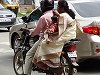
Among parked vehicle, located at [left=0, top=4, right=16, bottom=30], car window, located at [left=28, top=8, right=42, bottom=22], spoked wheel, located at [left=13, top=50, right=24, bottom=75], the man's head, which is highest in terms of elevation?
the man's head

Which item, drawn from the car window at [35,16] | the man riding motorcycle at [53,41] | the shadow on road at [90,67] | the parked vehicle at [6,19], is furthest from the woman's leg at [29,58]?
the parked vehicle at [6,19]

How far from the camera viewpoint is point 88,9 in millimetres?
9000

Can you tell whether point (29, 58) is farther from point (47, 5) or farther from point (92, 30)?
point (92, 30)

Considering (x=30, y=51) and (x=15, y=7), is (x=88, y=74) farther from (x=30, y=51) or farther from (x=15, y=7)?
(x=15, y=7)

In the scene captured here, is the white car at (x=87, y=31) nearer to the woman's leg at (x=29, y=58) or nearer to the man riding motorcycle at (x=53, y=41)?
the man riding motorcycle at (x=53, y=41)

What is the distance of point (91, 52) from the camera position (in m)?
8.19

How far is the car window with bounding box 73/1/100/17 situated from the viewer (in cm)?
881

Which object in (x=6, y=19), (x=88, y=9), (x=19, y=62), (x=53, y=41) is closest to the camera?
(x=53, y=41)

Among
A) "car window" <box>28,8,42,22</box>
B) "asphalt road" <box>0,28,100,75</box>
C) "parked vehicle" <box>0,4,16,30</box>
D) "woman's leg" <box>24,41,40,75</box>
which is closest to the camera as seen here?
"woman's leg" <box>24,41,40,75</box>

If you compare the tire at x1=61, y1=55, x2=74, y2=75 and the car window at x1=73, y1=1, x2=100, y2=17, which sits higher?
the car window at x1=73, y1=1, x2=100, y2=17

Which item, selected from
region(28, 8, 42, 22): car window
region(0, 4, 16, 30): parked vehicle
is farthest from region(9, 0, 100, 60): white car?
region(0, 4, 16, 30): parked vehicle

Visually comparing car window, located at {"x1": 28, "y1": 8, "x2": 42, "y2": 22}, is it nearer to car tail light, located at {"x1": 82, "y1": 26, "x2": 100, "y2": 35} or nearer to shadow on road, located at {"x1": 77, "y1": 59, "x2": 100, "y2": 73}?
shadow on road, located at {"x1": 77, "y1": 59, "x2": 100, "y2": 73}

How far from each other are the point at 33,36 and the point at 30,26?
2168 mm

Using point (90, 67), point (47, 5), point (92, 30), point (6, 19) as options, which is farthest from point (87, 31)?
point (6, 19)
